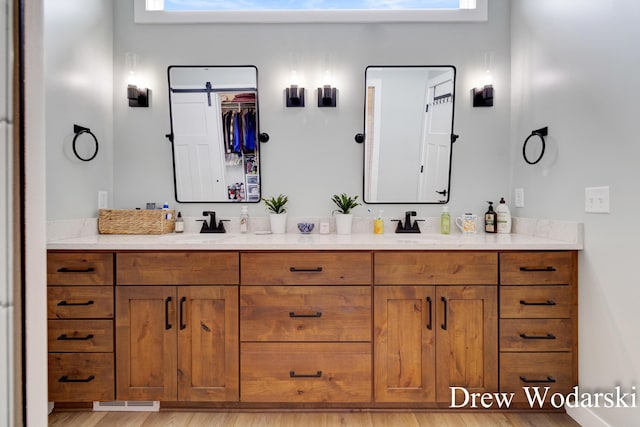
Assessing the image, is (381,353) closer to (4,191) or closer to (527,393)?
(527,393)

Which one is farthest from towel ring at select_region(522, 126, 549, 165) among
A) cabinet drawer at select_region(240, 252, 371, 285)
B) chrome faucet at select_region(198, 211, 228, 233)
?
chrome faucet at select_region(198, 211, 228, 233)

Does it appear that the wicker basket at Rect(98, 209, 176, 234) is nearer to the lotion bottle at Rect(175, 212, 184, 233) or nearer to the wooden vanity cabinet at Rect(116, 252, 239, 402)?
the lotion bottle at Rect(175, 212, 184, 233)

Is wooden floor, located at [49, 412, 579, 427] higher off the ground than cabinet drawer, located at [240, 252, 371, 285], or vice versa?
cabinet drawer, located at [240, 252, 371, 285]

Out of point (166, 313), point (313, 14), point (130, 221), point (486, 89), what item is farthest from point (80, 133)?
point (486, 89)

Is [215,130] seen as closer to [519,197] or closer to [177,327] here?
[177,327]

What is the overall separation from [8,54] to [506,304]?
6.58 feet

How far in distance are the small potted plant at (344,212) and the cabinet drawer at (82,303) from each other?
1292 millimetres

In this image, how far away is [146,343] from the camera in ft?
5.78

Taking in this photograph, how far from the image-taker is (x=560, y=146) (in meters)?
1.86

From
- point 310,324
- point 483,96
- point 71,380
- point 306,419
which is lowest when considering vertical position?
point 306,419

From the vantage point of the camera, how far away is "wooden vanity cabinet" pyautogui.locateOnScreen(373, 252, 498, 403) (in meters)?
1.75

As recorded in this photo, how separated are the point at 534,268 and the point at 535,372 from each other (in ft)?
1.67

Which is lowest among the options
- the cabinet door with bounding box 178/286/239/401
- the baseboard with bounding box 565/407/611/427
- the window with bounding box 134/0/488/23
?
the baseboard with bounding box 565/407/611/427

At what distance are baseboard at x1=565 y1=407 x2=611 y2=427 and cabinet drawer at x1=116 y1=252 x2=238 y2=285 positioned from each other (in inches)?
69.4
